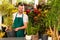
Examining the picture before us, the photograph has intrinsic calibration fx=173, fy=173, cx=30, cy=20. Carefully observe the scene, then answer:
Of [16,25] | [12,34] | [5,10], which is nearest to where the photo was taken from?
[12,34]

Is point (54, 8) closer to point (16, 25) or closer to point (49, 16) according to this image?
point (49, 16)

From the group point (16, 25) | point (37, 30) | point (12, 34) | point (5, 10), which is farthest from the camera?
point (5, 10)

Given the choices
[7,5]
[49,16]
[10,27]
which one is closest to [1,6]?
[7,5]

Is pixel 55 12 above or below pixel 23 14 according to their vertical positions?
above

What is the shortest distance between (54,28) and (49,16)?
15 centimetres

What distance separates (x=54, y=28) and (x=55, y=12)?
16 cm

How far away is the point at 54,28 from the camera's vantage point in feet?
5.74

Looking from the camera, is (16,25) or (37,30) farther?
(16,25)

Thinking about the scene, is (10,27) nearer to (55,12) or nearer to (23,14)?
(23,14)

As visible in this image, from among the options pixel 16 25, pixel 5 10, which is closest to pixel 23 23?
pixel 16 25

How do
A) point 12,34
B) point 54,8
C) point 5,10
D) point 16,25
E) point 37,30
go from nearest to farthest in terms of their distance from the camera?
point 54,8 → point 37,30 → point 12,34 → point 16,25 → point 5,10

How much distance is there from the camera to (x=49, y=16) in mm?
1818

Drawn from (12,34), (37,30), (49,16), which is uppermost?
(49,16)

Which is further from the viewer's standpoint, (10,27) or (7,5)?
(7,5)
